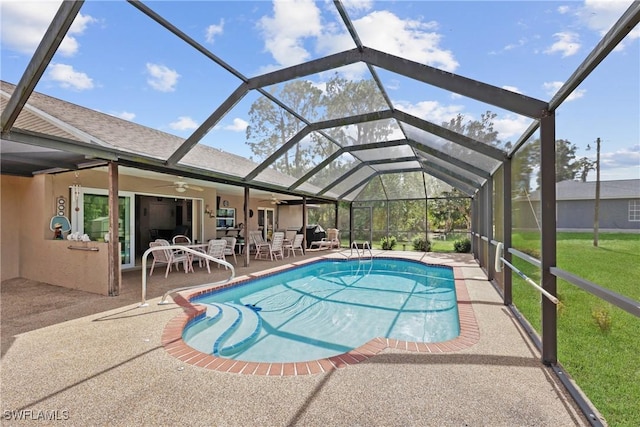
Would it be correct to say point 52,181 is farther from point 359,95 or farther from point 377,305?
point 377,305

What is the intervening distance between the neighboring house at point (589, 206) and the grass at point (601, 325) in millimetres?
160

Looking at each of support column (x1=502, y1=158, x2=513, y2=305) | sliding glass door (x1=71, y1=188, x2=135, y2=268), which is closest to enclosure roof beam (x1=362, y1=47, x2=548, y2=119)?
support column (x1=502, y1=158, x2=513, y2=305)

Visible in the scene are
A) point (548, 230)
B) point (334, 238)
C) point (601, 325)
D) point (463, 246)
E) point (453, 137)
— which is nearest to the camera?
point (548, 230)

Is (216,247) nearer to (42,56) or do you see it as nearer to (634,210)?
(42,56)

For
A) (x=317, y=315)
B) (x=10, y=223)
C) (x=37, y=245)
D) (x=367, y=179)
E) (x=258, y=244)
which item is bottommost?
(x=317, y=315)

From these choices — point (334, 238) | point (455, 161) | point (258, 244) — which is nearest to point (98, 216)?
point (258, 244)

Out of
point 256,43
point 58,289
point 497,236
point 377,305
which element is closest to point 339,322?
point 377,305

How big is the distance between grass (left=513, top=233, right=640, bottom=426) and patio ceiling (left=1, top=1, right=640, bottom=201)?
5.04ft

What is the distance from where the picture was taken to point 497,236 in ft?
21.6

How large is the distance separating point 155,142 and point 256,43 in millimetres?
3982

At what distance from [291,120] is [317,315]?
14.5ft

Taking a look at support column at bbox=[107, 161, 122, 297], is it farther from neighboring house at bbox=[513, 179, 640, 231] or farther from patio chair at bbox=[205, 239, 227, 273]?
neighboring house at bbox=[513, 179, 640, 231]

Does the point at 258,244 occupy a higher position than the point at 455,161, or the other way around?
the point at 455,161

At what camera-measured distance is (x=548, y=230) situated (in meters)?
3.07
